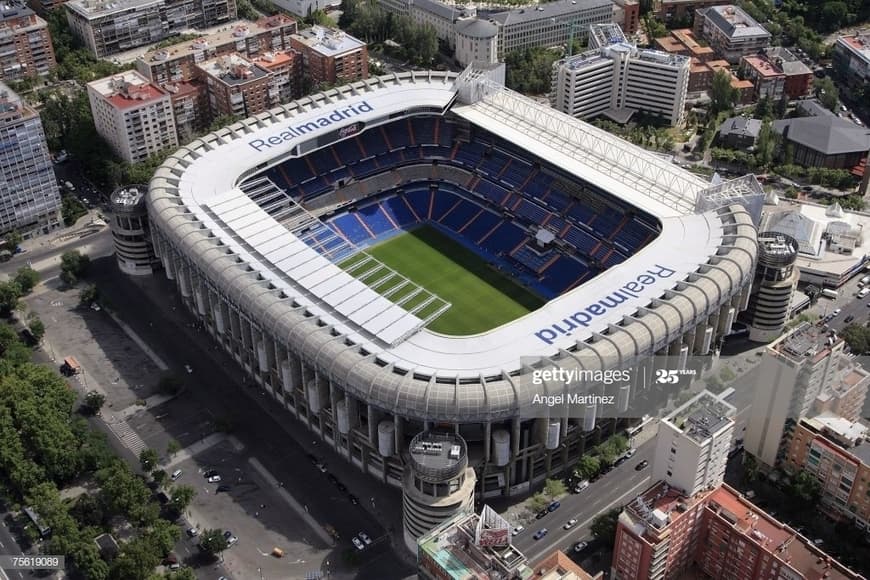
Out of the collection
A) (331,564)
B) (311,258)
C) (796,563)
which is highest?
(311,258)

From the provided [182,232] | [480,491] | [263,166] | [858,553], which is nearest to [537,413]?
[480,491]

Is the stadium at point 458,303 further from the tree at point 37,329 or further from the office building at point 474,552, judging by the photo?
the tree at point 37,329

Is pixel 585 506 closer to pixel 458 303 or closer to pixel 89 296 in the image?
pixel 458 303

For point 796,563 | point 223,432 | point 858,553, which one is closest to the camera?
point 796,563

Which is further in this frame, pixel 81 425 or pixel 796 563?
pixel 81 425

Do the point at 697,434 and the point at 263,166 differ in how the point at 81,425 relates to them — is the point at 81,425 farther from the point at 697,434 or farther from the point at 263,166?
the point at 697,434

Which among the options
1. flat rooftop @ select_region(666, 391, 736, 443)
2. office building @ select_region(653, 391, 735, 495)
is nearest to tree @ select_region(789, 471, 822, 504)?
office building @ select_region(653, 391, 735, 495)

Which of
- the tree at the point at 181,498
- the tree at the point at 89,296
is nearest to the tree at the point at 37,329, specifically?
the tree at the point at 89,296
